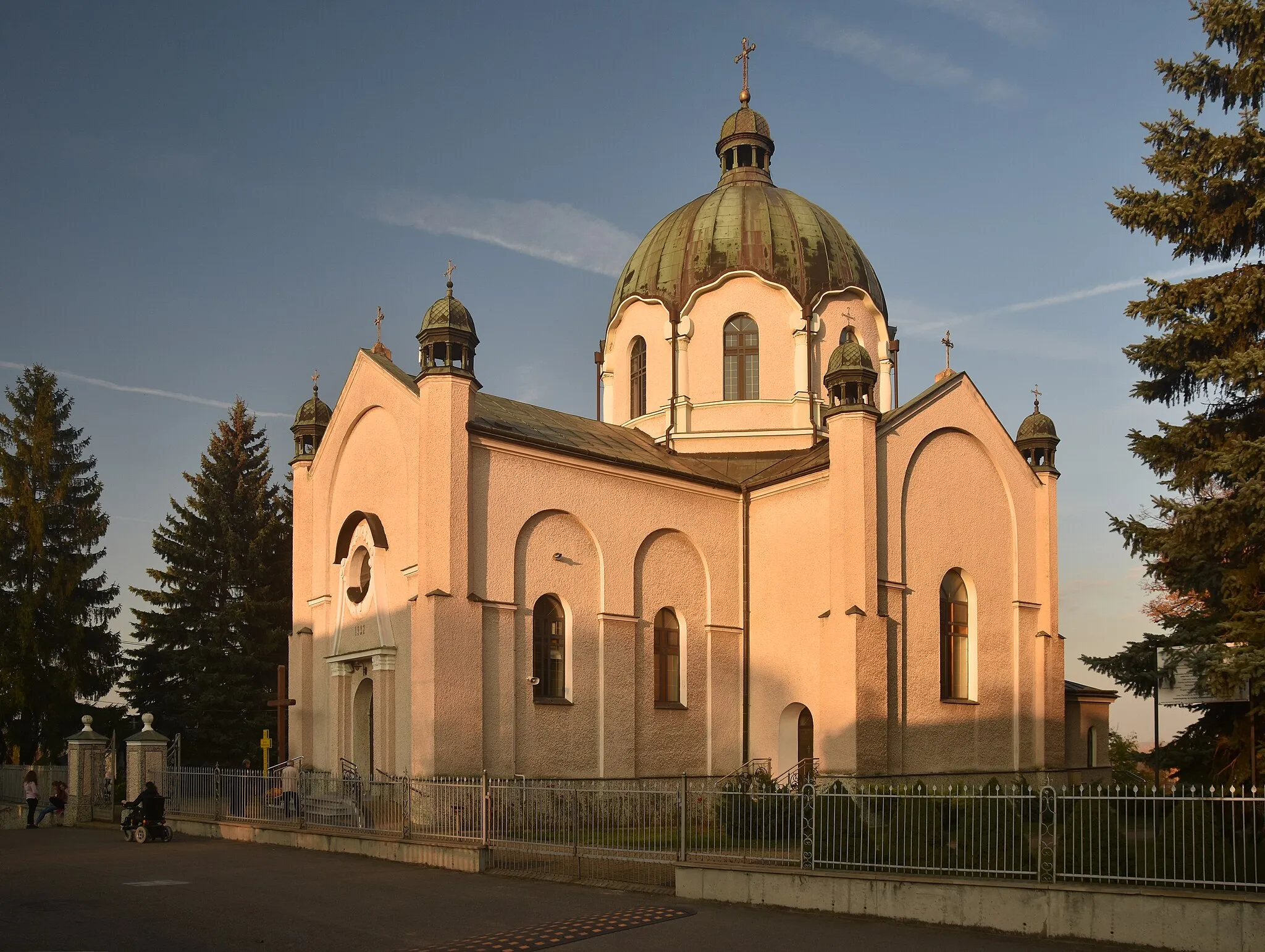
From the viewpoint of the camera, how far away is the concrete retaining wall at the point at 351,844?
14930 mm

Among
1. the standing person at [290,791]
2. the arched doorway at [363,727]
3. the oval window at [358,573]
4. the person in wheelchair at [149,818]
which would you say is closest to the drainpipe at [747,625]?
the arched doorway at [363,727]

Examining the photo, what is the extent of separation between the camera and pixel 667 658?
23922mm

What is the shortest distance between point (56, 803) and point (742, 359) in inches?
708

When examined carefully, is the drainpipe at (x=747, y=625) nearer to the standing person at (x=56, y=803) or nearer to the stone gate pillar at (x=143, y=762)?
the stone gate pillar at (x=143, y=762)

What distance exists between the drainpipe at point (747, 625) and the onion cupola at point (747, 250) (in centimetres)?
623

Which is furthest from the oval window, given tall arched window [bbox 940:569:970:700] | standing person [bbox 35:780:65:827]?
tall arched window [bbox 940:569:970:700]

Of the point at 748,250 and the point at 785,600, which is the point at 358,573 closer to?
the point at 785,600

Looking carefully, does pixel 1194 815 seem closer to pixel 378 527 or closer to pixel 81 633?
pixel 378 527

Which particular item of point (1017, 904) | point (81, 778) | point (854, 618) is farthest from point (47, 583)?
point (1017, 904)

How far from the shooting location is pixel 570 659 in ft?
72.2

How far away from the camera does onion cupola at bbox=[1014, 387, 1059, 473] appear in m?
26.9

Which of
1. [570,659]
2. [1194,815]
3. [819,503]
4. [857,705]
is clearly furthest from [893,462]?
[1194,815]

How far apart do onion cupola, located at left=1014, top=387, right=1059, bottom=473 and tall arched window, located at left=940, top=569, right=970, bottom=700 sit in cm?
408

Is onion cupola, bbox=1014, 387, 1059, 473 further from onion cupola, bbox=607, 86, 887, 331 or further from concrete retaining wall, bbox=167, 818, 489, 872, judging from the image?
concrete retaining wall, bbox=167, 818, 489, 872
